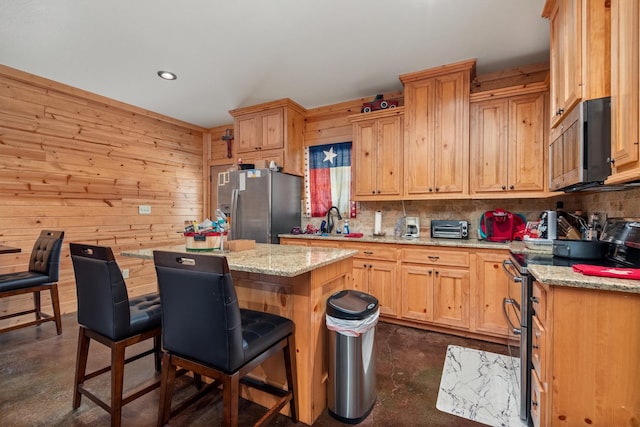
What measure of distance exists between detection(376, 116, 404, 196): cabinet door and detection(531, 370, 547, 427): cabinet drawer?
2.08 m

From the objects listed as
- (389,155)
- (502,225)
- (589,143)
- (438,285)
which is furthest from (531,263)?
(389,155)

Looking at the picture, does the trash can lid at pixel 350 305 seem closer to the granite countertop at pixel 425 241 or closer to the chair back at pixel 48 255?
the granite countertop at pixel 425 241

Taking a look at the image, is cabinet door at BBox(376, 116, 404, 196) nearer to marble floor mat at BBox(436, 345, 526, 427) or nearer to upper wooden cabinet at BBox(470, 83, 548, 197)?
upper wooden cabinet at BBox(470, 83, 548, 197)

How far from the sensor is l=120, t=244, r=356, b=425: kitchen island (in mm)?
1632

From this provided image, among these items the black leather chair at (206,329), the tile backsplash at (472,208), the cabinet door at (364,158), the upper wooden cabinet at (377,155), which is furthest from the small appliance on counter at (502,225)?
the black leather chair at (206,329)

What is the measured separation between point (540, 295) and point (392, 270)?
1668 millimetres

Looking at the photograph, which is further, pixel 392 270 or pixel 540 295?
pixel 392 270

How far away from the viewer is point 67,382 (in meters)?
2.08

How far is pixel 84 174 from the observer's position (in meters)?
3.57

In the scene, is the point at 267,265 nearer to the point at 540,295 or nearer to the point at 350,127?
the point at 540,295

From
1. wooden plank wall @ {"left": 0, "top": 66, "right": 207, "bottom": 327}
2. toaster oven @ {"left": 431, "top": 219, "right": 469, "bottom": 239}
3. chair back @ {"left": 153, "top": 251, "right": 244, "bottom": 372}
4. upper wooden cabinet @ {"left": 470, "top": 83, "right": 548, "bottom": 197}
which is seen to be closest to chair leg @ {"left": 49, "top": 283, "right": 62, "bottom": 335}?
wooden plank wall @ {"left": 0, "top": 66, "right": 207, "bottom": 327}

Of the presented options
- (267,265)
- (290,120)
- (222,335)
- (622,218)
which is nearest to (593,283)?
(622,218)

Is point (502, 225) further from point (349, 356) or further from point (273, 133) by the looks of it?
point (273, 133)

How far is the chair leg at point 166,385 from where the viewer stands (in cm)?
141
